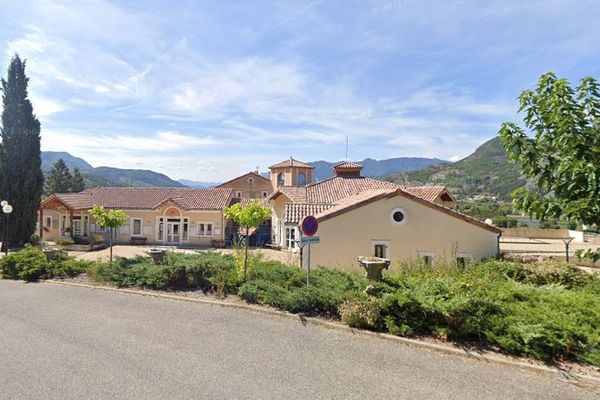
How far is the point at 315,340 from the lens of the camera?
7.09 meters

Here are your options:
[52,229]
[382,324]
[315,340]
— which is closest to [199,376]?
[315,340]

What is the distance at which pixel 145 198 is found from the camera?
3459cm

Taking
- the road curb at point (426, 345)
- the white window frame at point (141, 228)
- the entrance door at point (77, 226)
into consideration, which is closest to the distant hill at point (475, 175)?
the white window frame at point (141, 228)

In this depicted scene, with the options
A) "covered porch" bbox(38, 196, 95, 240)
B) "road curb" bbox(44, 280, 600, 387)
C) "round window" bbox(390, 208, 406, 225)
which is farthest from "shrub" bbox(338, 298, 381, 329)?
"covered porch" bbox(38, 196, 95, 240)

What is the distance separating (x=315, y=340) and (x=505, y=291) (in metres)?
4.05

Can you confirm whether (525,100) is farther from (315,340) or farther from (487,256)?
(487,256)

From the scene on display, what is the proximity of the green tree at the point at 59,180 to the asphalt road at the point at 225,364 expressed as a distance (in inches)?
2310

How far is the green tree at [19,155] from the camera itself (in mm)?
26906

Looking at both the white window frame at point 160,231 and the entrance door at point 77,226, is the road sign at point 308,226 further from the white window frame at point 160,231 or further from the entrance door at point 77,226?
the entrance door at point 77,226

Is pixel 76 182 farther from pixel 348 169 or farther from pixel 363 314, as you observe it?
pixel 363 314

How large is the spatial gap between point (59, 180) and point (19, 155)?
1397 inches

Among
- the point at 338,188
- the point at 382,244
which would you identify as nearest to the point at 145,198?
the point at 338,188

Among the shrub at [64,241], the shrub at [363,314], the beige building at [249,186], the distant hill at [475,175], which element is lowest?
the shrub at [64,241]

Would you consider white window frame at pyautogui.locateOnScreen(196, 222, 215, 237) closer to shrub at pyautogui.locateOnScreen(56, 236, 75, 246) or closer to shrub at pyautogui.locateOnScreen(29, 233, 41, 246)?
shrub at pyautogui.locateOnScreen(56, 236, 75, 246)
